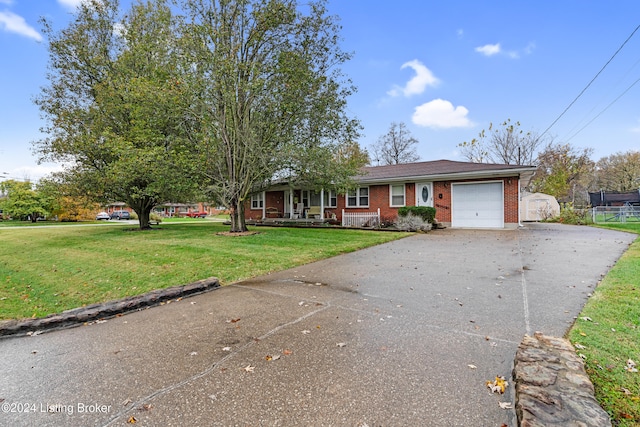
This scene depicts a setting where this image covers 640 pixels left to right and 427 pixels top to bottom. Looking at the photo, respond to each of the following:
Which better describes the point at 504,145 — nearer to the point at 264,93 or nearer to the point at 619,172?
the point at 619,172

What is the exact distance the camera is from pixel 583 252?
7.64m

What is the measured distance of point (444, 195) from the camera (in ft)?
Answer: 50.7

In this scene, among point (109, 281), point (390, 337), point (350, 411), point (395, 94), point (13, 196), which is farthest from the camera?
point (13, 196)

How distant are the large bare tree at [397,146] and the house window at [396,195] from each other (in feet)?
72.9

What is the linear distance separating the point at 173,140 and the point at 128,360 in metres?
11.2

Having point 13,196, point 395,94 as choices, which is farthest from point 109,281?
point 13,196

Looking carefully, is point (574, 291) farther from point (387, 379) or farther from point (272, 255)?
point (272, 255)

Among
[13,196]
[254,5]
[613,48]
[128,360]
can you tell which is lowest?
[128,360]

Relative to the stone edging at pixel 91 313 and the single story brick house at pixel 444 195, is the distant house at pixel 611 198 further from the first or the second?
the stone edging at pixel 91 313

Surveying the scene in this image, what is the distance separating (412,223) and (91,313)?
1182 centimetres

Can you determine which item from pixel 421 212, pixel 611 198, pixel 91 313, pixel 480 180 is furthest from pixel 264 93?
pixel 611 198

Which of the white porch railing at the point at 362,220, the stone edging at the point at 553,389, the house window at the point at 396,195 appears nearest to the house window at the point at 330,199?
the white porch railing at the point at 362,220

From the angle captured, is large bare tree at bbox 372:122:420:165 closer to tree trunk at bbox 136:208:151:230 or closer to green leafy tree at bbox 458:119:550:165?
green leafy tree at bbox 458:119:550:165

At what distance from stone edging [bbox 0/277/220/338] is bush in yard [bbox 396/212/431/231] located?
10.0 meters
